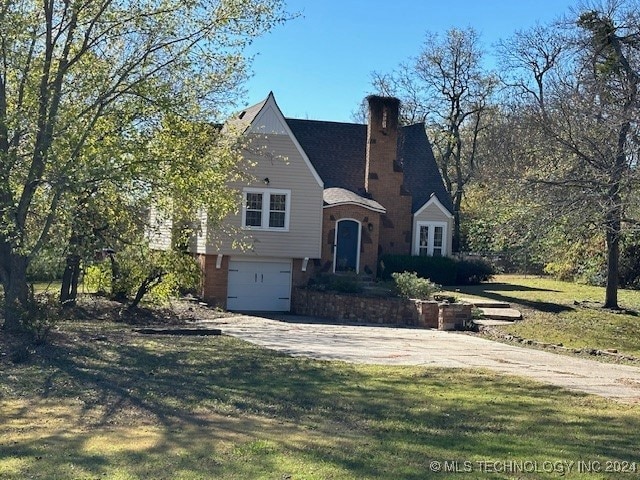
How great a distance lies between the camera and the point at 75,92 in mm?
14789

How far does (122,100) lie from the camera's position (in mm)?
15172

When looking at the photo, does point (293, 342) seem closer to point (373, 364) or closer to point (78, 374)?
point (373, 364)

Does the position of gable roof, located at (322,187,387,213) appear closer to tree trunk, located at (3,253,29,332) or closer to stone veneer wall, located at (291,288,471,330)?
stone veneer wall, located at (291,288,471,330)

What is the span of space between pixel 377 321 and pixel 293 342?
7.72 m

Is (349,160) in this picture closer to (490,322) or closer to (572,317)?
(490,322)

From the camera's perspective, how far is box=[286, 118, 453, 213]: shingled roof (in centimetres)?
3106

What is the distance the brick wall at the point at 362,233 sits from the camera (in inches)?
1125

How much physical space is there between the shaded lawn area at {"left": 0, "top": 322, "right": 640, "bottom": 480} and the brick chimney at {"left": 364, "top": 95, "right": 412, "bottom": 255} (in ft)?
60.6

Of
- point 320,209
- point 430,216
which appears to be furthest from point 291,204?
point 430,216

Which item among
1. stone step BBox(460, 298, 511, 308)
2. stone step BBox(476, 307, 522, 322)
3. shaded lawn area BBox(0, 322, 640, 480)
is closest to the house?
stone step BBox(460, 298, 511, 308)

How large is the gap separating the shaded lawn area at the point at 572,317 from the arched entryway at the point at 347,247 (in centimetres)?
434

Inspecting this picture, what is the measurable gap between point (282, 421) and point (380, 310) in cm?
1589

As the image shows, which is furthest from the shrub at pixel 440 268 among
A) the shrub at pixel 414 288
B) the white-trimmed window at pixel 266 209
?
the shrub at pixel 414 288

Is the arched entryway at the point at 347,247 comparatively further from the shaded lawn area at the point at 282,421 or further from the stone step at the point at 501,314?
the shaded lawn area at the point at 282,421
